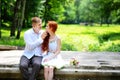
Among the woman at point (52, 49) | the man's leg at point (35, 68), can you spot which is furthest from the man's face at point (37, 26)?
the man's leg at point (35, 68)

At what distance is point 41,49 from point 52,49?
32cm

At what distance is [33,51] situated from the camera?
341 inches

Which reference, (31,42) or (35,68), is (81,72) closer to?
(35,68)

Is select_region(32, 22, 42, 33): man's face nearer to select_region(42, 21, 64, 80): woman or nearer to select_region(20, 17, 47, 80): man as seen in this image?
select_region(20, 17, 47, 80): man

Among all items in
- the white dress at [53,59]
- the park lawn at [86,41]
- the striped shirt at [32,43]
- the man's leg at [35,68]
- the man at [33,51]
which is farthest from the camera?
the park lawn at [86,41]

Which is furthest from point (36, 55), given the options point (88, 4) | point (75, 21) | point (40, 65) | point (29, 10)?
point (75, 21)

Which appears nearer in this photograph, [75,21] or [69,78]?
[69,78]

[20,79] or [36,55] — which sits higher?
[36,55]

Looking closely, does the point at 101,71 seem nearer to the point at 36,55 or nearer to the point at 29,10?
the point at 36,55

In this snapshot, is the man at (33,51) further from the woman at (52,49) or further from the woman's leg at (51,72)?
the woman's leg at (51,72)

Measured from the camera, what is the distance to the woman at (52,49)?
8320 mm

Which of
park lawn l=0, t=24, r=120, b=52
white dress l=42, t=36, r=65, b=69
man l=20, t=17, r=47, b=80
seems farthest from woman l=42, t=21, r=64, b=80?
park lawn l=0, t=24, r=120, b=52

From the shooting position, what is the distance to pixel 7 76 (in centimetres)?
863

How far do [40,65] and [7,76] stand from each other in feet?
3.46
